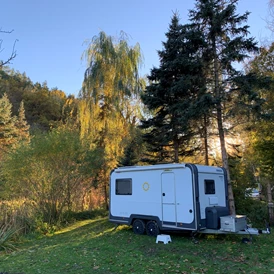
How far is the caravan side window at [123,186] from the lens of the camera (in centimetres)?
932

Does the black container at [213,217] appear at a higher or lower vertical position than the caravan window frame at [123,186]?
lower

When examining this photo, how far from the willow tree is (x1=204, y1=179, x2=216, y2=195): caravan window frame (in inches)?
264

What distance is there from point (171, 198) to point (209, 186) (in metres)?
1.17

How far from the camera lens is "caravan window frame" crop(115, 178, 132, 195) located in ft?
30.6

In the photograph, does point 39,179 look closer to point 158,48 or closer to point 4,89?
point 158,48

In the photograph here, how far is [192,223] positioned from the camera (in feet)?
24.2

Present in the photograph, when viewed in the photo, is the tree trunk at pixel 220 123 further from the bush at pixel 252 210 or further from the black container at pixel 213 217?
the black container at pixel 213 217

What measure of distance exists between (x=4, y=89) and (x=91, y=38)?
74.2 feet

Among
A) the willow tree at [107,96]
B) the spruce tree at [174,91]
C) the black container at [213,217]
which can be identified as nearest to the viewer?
the black container at [213,217]

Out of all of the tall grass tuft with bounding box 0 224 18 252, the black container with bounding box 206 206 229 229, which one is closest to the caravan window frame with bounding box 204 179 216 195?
the black container with bounding box 206 206 229 229

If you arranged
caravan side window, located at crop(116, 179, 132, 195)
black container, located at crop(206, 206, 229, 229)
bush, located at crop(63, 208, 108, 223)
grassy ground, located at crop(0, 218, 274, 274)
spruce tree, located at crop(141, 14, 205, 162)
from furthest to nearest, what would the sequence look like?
bush, located at crop(63, 208, 108, 223)
spruce tree, located at crop(141, 14, 205, 162)
caravan side window, located at crop(116, 179, 132, 195)
black container, located at crop(206, 206, 229, 229)
grassy ground, located at crop(0, 218, 274, 274)

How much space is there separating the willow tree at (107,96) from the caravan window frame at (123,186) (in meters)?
4.41

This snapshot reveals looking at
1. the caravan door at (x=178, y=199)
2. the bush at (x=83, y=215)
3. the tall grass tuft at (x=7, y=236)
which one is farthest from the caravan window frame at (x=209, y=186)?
the bush at (x=83, y=215)

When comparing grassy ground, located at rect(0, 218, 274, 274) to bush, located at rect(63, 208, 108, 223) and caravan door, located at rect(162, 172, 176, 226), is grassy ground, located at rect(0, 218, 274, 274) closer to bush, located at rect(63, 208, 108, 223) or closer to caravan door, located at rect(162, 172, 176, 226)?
caravan door, located at rect(162, 172, 176, 226)
